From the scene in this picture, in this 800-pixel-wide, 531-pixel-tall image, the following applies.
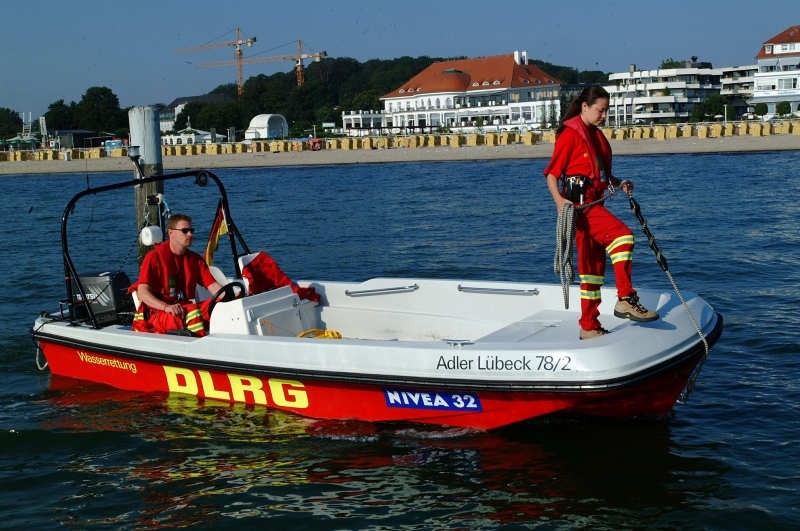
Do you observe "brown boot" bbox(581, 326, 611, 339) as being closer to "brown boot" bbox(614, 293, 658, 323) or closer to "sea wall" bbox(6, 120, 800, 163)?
"brown boot" bbox(614, 293, 658, 323)

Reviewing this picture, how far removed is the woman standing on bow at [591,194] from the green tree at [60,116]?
95.9m

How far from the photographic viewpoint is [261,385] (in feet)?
22.9

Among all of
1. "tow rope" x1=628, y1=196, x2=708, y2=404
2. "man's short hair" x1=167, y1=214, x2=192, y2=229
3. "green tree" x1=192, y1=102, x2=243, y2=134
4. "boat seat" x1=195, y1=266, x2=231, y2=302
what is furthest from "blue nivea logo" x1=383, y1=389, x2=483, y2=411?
"green tree" x1=192, y1=102, x2=243, y2=134

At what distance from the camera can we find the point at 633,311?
6.10m

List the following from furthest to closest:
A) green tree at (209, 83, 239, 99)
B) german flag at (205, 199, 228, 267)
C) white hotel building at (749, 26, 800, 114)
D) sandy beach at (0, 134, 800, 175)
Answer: green tree at (209, 83, 239, 99) → white hotel building at (749, 26, 800, 114) → sandy beach at (0, 134, 800, 175) → german flag at (205, 199, 228, 267)

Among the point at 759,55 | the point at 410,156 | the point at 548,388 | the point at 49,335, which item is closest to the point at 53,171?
the point at 410,156

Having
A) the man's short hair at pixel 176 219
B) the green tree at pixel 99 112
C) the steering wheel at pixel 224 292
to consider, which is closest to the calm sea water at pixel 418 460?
the steering wheel at pixel 224 292

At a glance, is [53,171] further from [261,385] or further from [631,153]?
[261,385]

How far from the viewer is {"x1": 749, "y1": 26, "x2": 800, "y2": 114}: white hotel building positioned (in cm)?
7731

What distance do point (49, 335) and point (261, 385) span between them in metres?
2.55

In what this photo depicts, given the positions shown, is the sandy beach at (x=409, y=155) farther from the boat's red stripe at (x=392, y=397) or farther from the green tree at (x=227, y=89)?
the green tree at (x=227, y=89)

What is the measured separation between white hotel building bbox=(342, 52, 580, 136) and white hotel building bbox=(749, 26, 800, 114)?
18454 millimetres

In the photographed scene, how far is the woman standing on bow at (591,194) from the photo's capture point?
234 inches

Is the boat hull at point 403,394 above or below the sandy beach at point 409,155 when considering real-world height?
below
